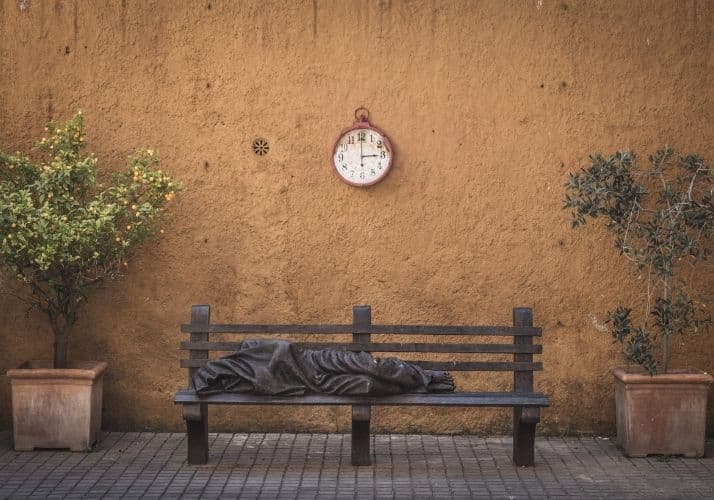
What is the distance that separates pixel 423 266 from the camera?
737 cm

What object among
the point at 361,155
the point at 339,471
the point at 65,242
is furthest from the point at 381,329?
the point at 65,242

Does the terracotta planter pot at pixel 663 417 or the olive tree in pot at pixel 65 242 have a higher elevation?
the olive tree in pot at pixel 65 242

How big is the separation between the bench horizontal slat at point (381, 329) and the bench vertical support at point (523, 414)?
0.06 meters

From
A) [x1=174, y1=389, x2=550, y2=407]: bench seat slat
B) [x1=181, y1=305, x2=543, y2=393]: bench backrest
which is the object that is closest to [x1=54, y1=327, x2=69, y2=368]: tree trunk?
[x1=181, y1=305, x2=543, y2=393]: bench backrest

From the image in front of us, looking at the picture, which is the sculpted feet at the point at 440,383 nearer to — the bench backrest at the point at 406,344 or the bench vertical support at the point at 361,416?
the bench backrest at the point at 406,344

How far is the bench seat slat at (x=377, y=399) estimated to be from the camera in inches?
250

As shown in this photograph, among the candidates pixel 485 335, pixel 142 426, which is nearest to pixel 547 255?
pixel 485 335

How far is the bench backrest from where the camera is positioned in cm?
672

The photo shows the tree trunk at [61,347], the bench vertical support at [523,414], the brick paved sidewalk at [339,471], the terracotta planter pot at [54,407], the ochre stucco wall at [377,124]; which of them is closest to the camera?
the brick paved sidewalk at [339,471]

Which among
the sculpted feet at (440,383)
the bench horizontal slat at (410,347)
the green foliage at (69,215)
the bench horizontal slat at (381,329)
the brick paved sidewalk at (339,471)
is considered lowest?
the brick paved sidewalk at (339,471)

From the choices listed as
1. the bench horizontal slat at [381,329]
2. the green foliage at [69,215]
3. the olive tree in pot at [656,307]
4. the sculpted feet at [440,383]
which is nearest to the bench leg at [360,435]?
the sculpted feet at [440,383]

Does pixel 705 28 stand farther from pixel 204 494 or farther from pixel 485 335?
pixel 204 494

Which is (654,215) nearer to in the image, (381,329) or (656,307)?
(656,307)

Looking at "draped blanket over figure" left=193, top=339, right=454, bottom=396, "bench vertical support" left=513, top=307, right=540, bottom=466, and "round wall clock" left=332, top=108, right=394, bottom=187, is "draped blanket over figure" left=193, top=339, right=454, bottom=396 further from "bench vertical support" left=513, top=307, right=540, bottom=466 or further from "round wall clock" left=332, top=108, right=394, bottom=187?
"round wall clock" left=332, top=108, right=394, bottom=187
